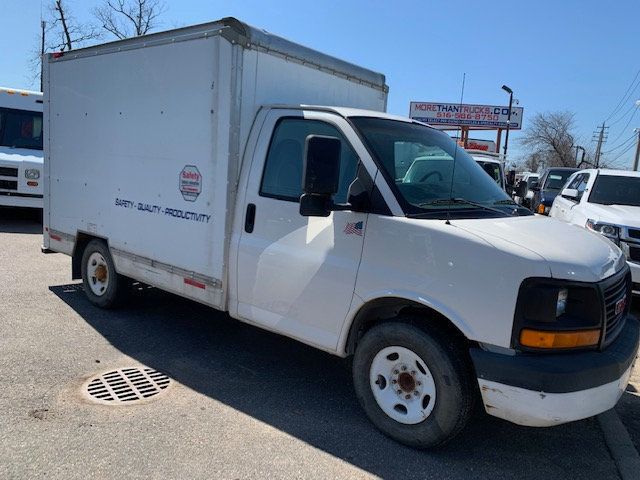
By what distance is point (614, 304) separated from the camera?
3.34 metres

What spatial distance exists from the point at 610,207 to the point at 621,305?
4846mm

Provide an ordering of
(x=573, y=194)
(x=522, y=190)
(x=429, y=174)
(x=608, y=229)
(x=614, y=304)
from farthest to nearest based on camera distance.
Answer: (x=573, y=194) < (x=608, y=229) < (x=522, y=190) < (x=429, y=174) < (x=614, y=304)

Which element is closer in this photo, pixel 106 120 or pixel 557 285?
pixel 557 285

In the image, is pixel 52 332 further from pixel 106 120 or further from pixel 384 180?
pixel 384 180

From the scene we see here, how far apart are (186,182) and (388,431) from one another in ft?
8.59

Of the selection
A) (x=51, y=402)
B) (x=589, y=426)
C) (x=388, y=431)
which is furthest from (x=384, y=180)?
(x=51, y=402)

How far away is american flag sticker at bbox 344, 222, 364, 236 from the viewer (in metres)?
3.58

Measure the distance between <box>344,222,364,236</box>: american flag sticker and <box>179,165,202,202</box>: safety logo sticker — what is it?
→ 4.97 ft

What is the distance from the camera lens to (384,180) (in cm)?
356

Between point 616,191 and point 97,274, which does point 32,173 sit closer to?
point 97,274

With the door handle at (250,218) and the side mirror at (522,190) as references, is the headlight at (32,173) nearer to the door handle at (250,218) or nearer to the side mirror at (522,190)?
the door handle at (250,218)

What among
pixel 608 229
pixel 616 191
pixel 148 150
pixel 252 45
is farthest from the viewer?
pixel 616 191

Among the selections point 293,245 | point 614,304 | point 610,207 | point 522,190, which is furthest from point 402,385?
point 610,207

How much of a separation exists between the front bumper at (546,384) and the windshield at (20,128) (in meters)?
12.5
